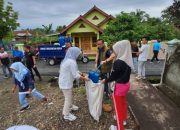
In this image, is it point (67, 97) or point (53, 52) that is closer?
point (67, 97)

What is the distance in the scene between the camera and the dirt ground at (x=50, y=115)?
5.92 metres

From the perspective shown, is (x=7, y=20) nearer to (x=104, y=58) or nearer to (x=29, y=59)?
(x=29, y=59)

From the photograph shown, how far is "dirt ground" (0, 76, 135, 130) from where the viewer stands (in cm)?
592

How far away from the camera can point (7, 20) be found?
19.6 m

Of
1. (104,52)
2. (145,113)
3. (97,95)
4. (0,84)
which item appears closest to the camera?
(97,95)

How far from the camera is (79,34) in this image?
83.3 ft

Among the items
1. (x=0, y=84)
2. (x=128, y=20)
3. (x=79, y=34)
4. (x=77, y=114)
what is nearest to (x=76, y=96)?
(x=77, y=114)

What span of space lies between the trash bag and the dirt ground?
0.26 meters

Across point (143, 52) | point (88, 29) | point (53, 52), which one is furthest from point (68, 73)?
point (88, 29)

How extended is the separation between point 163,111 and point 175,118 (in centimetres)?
45

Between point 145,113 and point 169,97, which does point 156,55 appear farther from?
point 145,113

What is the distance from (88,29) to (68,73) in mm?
18837

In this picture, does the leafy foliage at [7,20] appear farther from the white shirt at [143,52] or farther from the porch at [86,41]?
the white shirt at [143,52]

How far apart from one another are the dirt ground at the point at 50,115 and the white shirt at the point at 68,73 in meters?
1.03
